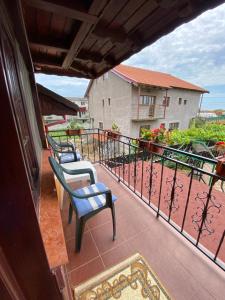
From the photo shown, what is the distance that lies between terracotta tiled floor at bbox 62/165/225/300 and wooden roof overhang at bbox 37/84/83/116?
1893 millimetres

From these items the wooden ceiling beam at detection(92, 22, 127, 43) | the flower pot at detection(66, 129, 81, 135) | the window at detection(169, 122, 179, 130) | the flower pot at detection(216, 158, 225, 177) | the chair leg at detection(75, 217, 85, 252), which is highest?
the wooden ceiling beam at detection(92, 22, 127, 43)

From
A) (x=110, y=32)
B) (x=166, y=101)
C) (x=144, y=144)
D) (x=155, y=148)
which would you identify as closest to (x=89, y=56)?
(x=110, y=32)

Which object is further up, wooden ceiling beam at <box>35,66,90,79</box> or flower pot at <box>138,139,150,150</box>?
wooden ceiling beam at <box>35,66,90,79</box>

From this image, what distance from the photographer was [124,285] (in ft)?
3.86

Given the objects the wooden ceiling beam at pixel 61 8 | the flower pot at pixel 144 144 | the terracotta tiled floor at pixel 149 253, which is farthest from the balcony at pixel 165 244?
the wooden ceiling beam at pixel 61 8

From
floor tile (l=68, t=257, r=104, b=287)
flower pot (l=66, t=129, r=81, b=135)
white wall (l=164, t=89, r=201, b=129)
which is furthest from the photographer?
→ white wall (l=164, t=89, r=201, b=129)

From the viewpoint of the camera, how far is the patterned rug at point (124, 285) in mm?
1116

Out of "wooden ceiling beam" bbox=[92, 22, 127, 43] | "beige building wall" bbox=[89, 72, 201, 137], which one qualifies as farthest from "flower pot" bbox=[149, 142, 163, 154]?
"beige building wall" bbox=[89, 72, 201, 137]

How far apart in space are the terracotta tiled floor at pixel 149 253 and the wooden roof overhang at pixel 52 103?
6.21 feet

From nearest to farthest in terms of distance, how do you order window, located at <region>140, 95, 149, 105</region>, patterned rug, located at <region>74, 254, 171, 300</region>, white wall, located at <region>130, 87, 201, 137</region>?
patterned rug, located at <region>74, 254, 171, 300</region> → window, located at <region>140, 95, 149, 105</region> → white wall, located at <region>130, 87, 201, 137</region>

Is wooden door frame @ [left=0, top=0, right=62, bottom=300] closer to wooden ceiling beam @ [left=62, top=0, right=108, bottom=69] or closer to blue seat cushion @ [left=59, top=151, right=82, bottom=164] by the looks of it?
wooden ceiling beam @ [left=62, top=0, right=108, bottom=69]

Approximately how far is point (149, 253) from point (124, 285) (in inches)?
14.6

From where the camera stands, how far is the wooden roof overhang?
2.60 metres

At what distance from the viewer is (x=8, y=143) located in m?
0.37
